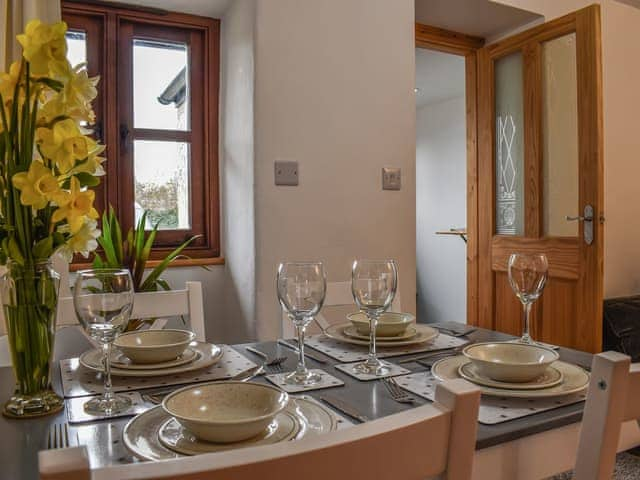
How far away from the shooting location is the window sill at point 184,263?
2438 millimetres

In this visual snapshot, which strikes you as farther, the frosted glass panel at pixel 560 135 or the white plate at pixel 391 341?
the frosted glass panel at pixel 560 135

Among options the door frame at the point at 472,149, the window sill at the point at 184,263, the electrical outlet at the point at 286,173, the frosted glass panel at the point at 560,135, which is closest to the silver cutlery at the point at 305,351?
the electrical outlet at the point at 286,173

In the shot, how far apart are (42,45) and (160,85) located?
79.9 inches

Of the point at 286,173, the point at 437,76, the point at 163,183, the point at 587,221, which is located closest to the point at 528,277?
the point at 286,173

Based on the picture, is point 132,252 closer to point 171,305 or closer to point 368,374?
point 171,305

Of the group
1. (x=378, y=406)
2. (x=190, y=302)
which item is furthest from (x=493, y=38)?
(x=378, y=406)

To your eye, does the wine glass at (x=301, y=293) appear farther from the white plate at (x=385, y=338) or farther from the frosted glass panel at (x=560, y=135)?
the frosted glass panel at (x=560, y=135)

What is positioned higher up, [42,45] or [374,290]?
[42,45]

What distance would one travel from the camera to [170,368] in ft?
3.27

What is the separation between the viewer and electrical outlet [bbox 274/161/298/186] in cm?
233

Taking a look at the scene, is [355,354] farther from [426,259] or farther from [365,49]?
[426,259]

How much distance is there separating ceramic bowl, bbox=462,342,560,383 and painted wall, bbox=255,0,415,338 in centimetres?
141

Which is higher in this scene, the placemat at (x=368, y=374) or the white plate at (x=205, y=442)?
the white plate at (x=205, y=442)

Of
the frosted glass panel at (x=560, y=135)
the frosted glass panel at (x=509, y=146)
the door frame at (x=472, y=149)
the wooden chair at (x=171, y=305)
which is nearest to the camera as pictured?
the wooden chair at (x=171, y=305)
